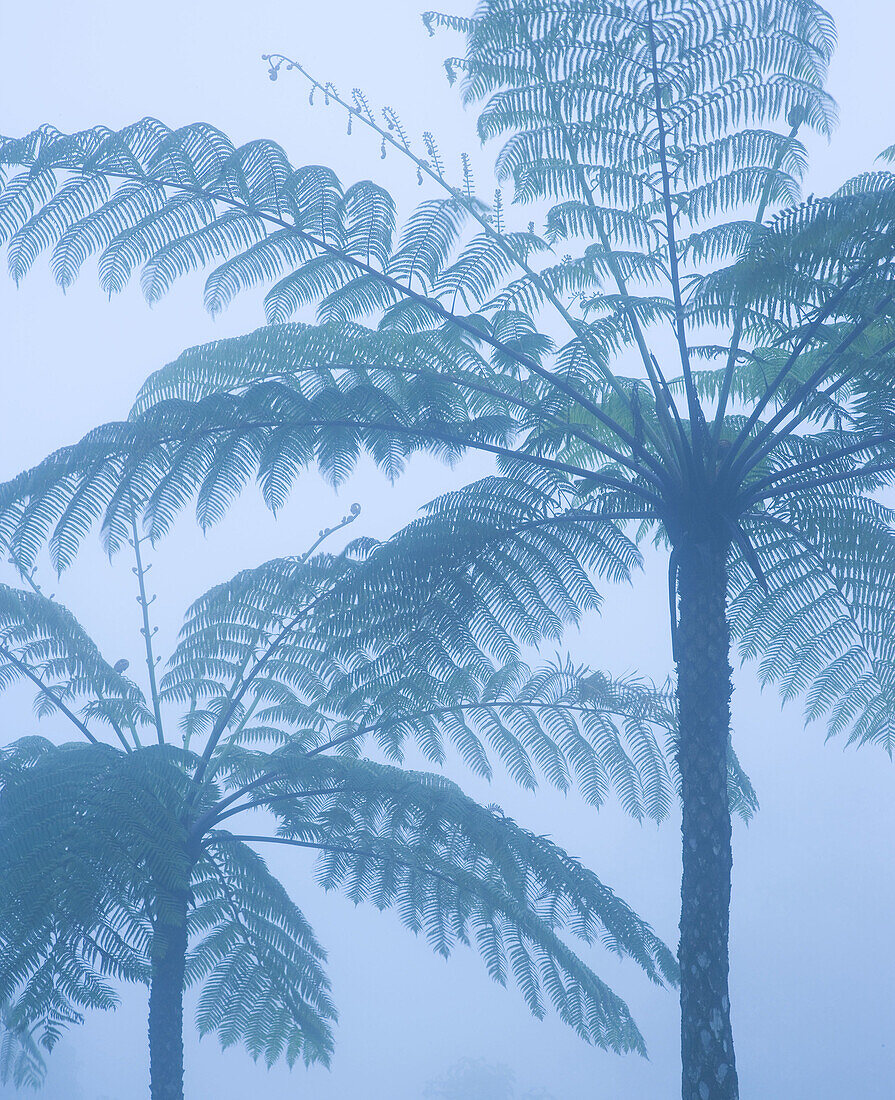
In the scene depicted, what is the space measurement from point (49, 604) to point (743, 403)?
365 centimetres

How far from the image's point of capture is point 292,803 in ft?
15.0

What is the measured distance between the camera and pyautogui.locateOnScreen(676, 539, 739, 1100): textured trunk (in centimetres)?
271

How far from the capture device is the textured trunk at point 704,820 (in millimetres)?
2707

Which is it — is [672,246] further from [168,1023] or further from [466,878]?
[168,1023]

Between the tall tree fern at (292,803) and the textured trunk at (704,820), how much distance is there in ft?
1.75

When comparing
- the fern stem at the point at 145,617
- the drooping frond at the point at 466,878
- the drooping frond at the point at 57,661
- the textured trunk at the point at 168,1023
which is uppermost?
the fern stem at the point at 145,617

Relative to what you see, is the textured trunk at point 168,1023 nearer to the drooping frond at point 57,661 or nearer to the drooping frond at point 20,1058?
the drooping frond at point 57,661

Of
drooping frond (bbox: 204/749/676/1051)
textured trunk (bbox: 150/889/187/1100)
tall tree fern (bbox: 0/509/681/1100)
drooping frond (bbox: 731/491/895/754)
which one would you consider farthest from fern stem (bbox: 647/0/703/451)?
textured trunk (bbox: 150/889/187/1100)

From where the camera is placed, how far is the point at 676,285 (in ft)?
10.2

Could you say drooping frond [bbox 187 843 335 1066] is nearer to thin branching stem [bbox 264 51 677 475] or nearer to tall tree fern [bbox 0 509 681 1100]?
tall tree fern [bbox 0 509 681 1100]

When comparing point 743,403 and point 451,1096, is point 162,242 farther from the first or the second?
point 451,1096

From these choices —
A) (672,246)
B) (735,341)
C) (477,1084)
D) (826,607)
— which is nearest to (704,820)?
(826,607)

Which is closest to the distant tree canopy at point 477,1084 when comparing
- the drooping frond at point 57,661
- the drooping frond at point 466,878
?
the drooping frond at point 466,878

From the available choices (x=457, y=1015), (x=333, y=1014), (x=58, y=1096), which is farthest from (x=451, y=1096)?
(x=333, y=1014)
